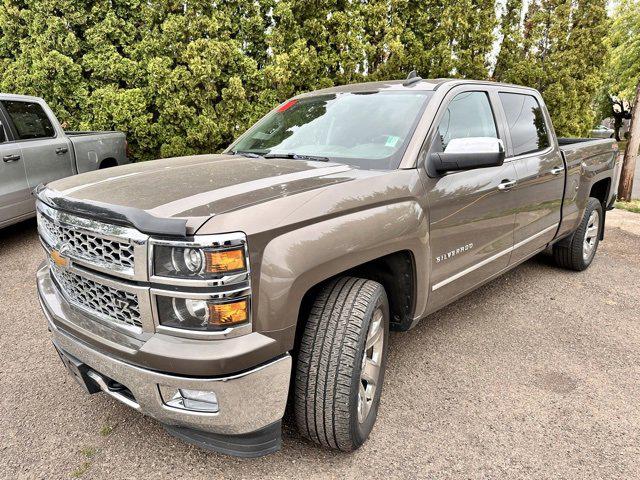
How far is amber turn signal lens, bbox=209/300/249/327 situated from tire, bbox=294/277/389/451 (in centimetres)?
43

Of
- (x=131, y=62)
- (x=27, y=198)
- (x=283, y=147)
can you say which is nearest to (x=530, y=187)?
(x=283, y=147)

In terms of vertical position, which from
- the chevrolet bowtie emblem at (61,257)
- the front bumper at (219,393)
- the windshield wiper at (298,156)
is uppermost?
the windshield wiper at (298,156)

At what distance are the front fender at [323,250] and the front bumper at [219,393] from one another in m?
0.17

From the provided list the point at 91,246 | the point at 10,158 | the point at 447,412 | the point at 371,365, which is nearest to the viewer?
the point at 91,246

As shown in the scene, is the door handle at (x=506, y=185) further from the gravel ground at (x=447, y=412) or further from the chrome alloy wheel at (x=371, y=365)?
the chrome alloy wheel at (x=371, y=365)

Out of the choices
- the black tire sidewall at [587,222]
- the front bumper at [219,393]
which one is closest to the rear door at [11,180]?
the front bumper at [219,393]

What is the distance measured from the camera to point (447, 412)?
8.59 ft

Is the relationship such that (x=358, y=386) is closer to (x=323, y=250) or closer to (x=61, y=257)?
(x=323, y=250)

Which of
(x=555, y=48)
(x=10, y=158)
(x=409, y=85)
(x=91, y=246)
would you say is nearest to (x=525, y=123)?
(x=409, y=85)

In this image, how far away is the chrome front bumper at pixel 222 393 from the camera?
177 centimetres

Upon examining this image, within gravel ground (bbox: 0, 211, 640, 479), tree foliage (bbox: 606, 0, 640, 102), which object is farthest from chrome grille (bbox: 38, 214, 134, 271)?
tree foliage (bbox: 606, 0, 640, 102)

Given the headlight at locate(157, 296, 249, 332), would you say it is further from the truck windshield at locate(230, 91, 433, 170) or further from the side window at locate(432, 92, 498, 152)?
the side window at locate(432, 92, 498, 152)

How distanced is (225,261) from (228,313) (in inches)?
7.8

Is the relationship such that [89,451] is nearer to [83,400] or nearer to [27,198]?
[83,400]
